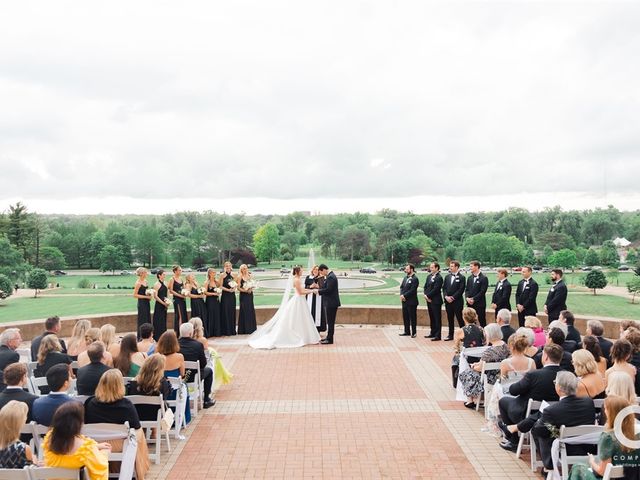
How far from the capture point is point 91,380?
6.75 metres

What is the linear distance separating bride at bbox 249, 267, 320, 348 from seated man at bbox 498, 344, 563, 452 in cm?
804

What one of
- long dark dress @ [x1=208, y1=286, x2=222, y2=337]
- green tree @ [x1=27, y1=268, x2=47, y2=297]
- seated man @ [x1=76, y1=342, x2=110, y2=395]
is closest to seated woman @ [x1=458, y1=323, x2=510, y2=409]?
seated man @ [x1=76, y1=342, x2=110, y2=395]

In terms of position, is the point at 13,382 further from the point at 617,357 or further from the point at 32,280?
the point at 32,280

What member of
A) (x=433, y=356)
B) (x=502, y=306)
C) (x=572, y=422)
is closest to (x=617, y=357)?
(x=572, y=422)

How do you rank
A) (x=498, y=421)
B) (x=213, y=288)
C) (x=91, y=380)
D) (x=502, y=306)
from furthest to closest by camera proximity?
(x=213, y=288) → (x=502, y=306) → (x=498, y=421) → (x=91, y=380)

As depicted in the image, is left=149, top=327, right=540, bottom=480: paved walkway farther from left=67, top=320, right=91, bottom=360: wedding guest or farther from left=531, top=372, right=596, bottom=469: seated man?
left=67, top=320, right=91, bottom=360: wedding guest

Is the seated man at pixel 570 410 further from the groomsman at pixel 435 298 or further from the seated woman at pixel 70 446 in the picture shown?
the groomsman at pixel 435 298

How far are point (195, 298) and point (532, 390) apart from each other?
1032 cm

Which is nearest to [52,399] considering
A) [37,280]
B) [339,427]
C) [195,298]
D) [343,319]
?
[339,427]

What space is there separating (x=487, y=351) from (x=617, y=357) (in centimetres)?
197

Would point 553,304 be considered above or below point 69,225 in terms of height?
below

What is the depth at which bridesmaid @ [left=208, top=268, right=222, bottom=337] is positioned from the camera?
15.3 m

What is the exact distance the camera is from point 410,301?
15.6 metres

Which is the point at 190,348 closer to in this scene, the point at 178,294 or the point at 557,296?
the point at 178,294
